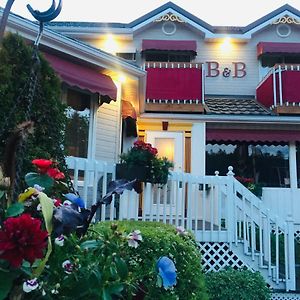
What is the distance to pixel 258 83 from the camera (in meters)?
14.3

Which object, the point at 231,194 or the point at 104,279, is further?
the point at 231,194

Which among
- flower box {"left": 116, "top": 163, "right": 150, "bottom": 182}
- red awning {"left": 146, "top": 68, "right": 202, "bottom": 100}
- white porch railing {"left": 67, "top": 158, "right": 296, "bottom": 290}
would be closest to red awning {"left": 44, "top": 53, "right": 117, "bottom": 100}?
white porch railing {"left": 67, "top": 158, "right": 296, "bottom": 290}

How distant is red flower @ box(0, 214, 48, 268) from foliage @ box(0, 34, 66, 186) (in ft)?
6.69

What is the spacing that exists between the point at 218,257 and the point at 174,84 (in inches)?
247

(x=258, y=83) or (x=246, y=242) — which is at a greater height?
(x=258, y=83)

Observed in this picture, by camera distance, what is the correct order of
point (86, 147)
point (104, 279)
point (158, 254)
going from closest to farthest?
point (104, 279), point (158, 254), point (86, 147)

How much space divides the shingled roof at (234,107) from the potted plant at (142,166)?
231 inches

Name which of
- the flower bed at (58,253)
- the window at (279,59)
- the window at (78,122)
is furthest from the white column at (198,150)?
the flower bed at (58,253)

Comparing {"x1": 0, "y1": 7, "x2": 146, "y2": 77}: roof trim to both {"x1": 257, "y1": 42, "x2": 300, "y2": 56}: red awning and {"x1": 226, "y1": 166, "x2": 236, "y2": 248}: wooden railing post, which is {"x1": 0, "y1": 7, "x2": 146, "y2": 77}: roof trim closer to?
{"x1": 226, "y1": 166, "x2": 236, "y2": 248}: wooden railing post

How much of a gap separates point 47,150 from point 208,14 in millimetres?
15895

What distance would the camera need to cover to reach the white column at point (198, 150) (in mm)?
11000

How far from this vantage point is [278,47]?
561 inches

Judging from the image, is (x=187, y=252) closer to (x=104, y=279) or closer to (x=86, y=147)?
(x=104, y=279)

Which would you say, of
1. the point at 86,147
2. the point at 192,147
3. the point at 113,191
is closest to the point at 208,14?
the point at 192,147
